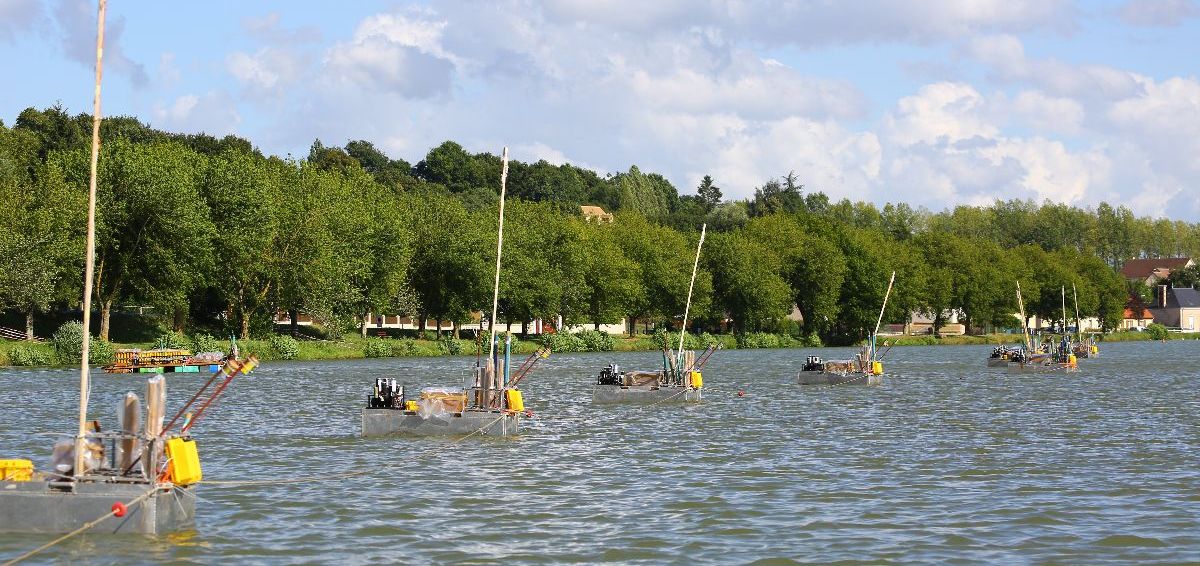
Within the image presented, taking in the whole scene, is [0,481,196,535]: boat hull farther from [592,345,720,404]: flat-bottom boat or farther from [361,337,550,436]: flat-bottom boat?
[592,345,720,404]: flat-bottom boat

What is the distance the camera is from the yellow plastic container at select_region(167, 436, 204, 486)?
2889 cm

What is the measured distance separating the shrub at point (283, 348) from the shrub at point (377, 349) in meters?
7.84

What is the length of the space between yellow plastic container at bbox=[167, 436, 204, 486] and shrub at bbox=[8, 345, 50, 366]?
7583cm

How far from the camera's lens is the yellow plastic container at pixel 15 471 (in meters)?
29.3

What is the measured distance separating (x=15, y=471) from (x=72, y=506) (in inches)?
64.5

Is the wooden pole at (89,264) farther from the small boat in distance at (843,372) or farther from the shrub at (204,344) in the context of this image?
the shrub at (204,344)

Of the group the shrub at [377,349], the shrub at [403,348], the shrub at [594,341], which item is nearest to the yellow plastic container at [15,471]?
the shrub at [377,349]

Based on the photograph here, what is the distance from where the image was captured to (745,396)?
3162 inches

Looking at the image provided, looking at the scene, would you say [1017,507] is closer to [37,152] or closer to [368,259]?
[368,259]

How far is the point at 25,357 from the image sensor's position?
99000mm

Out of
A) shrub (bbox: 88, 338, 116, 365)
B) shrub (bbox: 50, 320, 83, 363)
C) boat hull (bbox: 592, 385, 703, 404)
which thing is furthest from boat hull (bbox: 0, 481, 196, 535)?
shrub (bbox: 50, 320, 83, 363)

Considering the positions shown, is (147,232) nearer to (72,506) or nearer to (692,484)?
(692,484)

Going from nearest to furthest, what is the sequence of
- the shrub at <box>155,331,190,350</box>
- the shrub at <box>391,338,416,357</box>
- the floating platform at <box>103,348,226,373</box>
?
the floating platform at <box>103,348,226,373</box>
the shrub at <box>155,331,190,350</box>
the shrub at <box>391,338,416,357</box>

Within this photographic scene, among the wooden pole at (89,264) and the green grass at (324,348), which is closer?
the wooden pole at (89,264)
